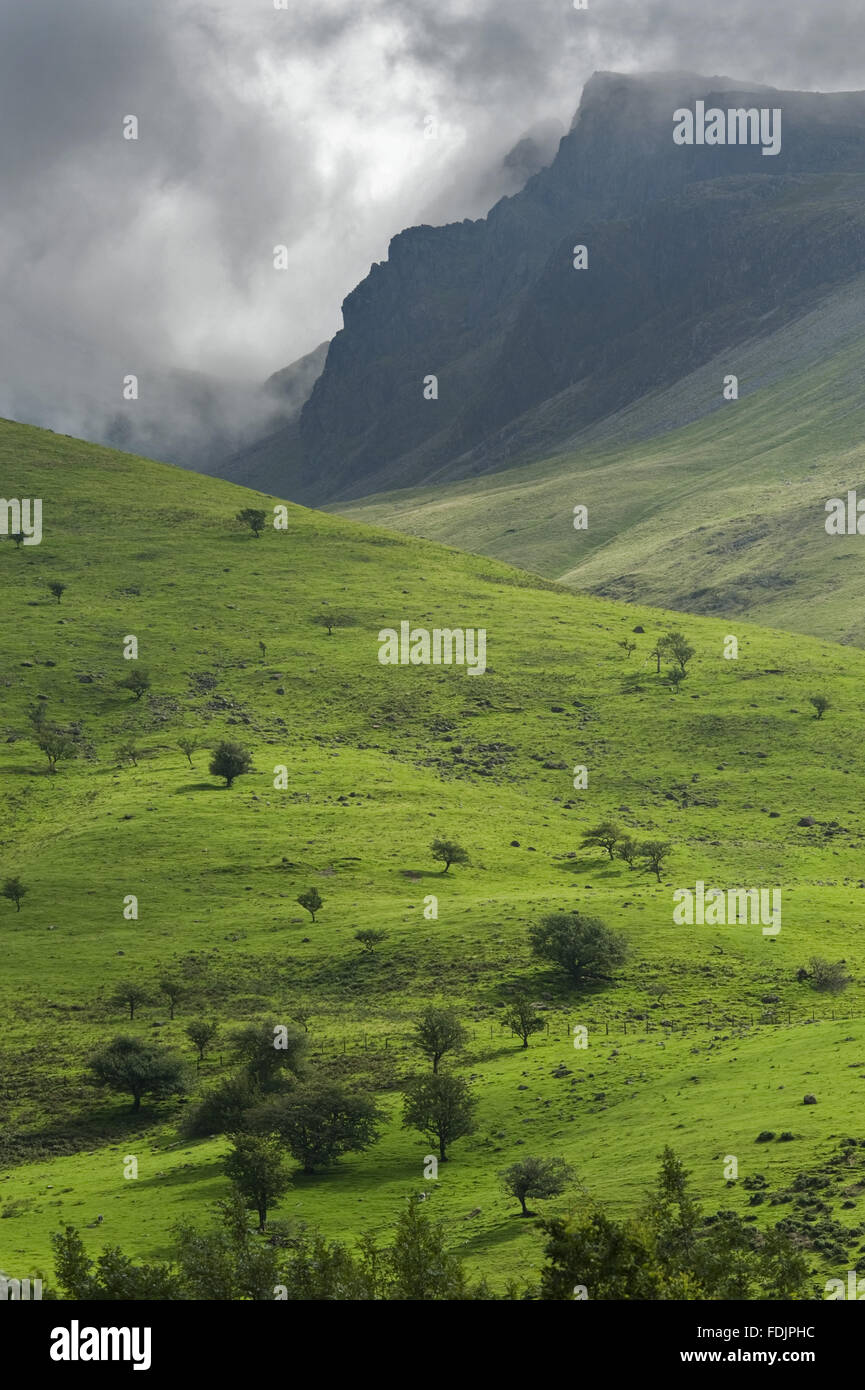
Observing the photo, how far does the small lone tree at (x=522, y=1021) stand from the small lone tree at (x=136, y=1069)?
15019mm

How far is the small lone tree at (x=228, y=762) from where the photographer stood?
97312mm

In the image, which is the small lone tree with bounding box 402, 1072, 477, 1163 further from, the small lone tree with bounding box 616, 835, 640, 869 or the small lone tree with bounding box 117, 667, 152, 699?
the small lone tree with bounding box 117, 667, 152, 699

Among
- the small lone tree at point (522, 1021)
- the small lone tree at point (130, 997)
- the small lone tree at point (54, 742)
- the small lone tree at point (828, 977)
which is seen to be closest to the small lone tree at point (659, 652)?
the small lone tree at point (54, 742)

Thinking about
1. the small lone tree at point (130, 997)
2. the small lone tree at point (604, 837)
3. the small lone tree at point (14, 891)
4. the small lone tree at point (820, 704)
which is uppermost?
the small lone tree at point (820, 704)

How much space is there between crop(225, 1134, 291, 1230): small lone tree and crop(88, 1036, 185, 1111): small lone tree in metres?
11.0

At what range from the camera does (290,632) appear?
13600 cm

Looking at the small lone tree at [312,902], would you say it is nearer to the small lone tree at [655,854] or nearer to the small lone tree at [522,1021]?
the small lone tree at [522,1021]

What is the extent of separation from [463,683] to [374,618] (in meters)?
18.0

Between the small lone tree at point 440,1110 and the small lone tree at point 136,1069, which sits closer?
the small lone tree at point 440,1110

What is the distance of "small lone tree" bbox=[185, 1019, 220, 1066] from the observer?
61.2 meters

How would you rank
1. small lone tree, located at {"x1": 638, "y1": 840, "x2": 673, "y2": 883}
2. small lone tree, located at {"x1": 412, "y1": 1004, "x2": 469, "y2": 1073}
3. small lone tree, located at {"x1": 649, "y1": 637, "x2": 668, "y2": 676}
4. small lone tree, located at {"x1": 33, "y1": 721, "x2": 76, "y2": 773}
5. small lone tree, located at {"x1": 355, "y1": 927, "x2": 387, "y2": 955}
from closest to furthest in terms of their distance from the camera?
1. small lone tree, located at {"x1": 412, "y1": 1004, "x2": 469, "y2": 1073}
2. small lone tree, located at {"x1": 355, "y1": 927, "x2": 387, "y2": 955}
3. small lone tree, located at {"x1": 638, "y1": 840, "x2": 673, "y2": 883}
4. small lone tree, located at {"x1": 33, "y1": 721, "x2": 76, "y2": 773}
5. small lone tree, located at {"x1": 649, "y1": 637, "x2": 668, "y2": 676}

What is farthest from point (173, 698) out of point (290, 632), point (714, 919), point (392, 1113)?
point (392, 1113)

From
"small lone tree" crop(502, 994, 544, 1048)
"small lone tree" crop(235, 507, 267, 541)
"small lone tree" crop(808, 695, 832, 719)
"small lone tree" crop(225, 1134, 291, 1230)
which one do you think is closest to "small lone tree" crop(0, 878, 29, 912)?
"small lone tree" crop(502, 994, 544, 1048)

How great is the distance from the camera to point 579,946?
68.6 meters
